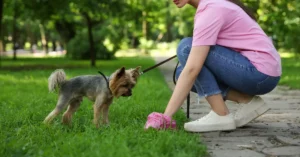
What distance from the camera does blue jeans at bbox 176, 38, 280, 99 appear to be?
445 centimetres

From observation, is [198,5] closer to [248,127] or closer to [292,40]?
[248,127]

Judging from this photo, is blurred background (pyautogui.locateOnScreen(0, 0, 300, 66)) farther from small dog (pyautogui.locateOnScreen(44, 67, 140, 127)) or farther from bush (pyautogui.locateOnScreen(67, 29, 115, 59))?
small dog (pyautogui.locateOnScreen(44, 67, 140, 127))

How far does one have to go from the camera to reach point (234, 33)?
4.48 metres

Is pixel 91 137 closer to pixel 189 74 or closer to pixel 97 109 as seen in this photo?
pixel 97 109

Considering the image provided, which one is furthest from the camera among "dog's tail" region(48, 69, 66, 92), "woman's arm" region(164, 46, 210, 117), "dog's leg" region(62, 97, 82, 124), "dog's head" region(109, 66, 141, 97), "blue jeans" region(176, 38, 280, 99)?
"dog's leg" region(62, 97, 82, 124)

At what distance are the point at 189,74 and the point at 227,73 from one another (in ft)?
1.30

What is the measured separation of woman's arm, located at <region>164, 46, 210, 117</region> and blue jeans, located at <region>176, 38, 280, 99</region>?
0.46 feet

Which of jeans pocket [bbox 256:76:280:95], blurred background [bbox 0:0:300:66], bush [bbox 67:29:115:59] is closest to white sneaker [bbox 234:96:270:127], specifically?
jeans pocket [bbox 256:76:280:95]

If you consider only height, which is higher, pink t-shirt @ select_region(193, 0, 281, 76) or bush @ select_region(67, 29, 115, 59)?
pink t-shirt @ select_region(193, 0, 281, 76)

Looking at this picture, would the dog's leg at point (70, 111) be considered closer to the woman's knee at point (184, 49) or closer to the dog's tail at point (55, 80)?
the dog's tail at point (55, 80)

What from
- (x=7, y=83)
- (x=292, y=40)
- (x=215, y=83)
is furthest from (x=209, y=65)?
(x=292, y=40)

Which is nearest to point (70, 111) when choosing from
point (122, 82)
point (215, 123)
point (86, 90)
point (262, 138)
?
point (86, 90)

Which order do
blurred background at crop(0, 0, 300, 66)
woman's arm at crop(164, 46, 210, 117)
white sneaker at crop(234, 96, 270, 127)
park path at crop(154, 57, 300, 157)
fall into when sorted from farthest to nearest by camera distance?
blurred background at crop(0, 0, 300, 66)
white sneaker at crop(234, 96, 270, 127)
woman's arm at crop(164, 46, 210, 117)
park path at crop(154, 57, 300, 157)

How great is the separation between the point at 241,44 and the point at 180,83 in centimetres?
69
